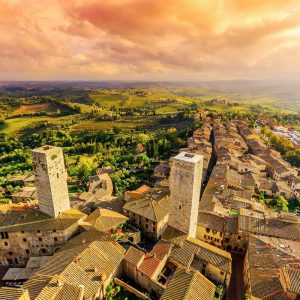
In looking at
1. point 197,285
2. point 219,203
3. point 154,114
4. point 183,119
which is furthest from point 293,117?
point 197,285

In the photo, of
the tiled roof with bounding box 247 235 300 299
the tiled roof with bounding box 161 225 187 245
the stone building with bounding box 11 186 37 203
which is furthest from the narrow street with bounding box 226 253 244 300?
the stone building with bounding box 11 186 37 203

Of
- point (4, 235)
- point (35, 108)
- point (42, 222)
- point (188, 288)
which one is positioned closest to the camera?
point (188, 288)

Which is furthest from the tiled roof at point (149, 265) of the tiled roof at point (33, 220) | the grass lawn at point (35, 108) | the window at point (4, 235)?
the grass lawn at point (35, 108)

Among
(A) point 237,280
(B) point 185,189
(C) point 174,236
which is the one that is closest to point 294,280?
(A) point 237,280

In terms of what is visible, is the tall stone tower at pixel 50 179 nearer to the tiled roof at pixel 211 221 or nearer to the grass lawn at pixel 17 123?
the tiled roof at pixel 211 221

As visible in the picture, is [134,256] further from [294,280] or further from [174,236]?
[294,280]

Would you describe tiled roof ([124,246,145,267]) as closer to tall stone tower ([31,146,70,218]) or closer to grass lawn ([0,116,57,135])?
tall stone tower ([31,146,70,218])
